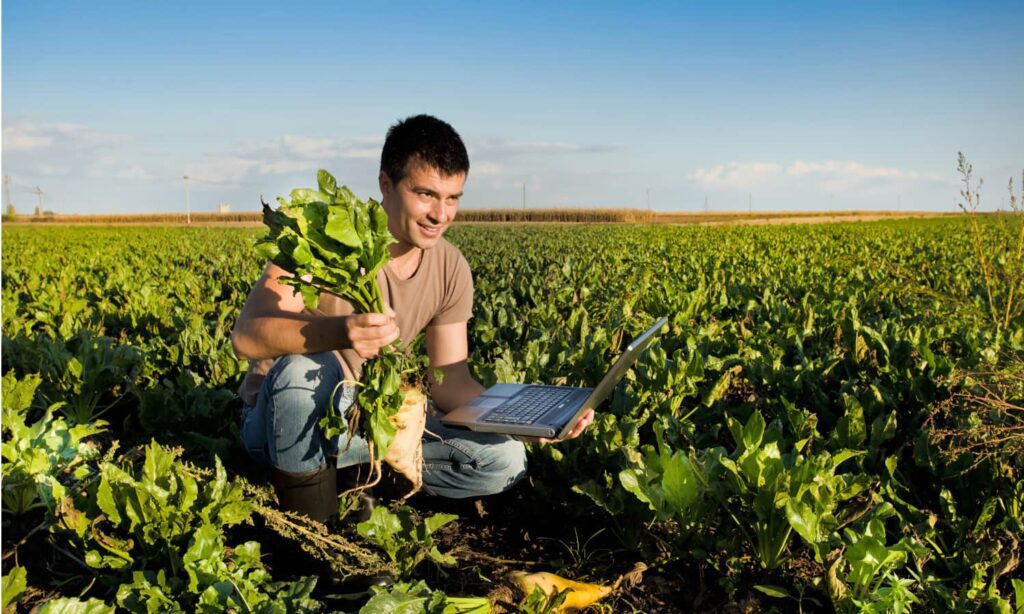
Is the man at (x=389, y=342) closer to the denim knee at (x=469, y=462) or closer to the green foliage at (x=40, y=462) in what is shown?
the denim knee at (x=469, y=462)

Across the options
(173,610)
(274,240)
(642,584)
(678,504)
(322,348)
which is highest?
(274,240)

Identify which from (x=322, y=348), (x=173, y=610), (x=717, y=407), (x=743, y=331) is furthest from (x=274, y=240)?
(x=743, y=331)

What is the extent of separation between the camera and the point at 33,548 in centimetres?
278

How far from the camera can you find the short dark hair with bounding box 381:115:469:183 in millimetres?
2896

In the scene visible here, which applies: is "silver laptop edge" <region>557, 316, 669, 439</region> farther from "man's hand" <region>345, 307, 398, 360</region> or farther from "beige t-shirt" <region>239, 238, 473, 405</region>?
"beige t-shirt" <region>239, 238, 473, 405</region>

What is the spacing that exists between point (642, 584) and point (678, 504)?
39cm

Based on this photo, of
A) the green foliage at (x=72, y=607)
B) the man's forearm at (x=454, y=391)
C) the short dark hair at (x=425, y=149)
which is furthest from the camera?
the man's forearm at (x=454, y=391)

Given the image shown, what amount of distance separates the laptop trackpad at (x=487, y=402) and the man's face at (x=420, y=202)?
69 cm

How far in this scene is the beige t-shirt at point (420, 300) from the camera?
9.51 ft

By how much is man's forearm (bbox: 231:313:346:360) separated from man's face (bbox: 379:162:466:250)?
2.12ft

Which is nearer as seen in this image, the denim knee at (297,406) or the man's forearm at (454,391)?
the denim knee at (297,406)

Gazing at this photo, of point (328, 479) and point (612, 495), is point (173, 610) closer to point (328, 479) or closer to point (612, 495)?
point (328, 479)

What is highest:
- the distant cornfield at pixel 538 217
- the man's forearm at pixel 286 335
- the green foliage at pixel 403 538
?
the distant cornfield at pixel 538 217

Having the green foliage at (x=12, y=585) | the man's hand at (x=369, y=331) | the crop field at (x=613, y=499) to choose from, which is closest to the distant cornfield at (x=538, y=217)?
the crop field at (x=613, y=499)
